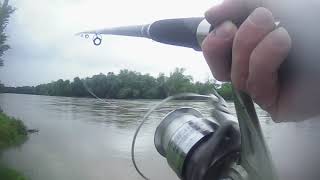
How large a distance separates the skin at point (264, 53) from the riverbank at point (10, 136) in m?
0.72

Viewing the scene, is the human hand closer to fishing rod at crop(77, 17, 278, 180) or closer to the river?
fishing rod at crop(77, 17, 278, 180)

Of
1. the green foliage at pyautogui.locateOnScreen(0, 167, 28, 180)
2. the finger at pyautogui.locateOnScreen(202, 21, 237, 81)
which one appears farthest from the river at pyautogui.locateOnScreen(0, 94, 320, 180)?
the finger at pyautogui.locateOnScreen(202, 21, 237, 81)

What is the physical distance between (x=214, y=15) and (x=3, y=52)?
78 cm

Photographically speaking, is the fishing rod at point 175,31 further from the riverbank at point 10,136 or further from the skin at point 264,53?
the riverbank at point 10,136

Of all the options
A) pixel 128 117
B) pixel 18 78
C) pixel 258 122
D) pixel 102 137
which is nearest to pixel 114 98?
pixel 128 117

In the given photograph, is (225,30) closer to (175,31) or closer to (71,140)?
(175,31)

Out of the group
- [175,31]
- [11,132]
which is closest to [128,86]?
[175,31]

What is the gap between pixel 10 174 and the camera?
1.23 m

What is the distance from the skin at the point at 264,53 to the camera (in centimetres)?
52

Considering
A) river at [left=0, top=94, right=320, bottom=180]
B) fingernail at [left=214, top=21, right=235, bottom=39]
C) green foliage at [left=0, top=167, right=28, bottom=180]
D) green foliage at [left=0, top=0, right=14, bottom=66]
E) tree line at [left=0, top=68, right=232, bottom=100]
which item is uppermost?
green foliage at [left=0, top=0, right=14, bottom=66]

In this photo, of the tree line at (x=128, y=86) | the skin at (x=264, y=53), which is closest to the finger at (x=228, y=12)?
the skin at (x=264, y=53)

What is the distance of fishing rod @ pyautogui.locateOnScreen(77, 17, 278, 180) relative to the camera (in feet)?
2.00

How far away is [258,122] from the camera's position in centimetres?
61

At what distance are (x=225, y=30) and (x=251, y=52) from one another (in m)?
0.04
